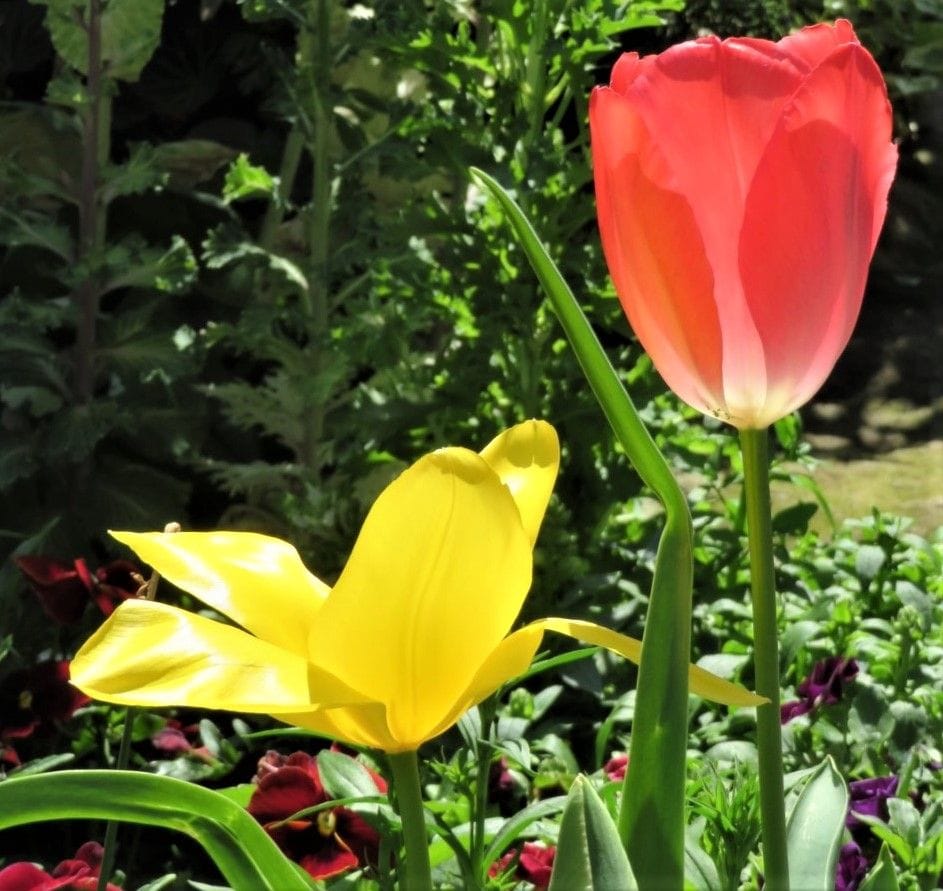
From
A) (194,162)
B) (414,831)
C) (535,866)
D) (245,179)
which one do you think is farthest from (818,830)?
(194,162)

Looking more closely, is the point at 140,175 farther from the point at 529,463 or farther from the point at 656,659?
the point at 656,659

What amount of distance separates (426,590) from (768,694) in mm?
133

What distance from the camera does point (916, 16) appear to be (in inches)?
240

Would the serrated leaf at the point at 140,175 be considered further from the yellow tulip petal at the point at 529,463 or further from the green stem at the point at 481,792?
the yellow tulip petal at the point at 529,463

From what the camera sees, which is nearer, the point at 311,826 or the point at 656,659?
the point at 656,659

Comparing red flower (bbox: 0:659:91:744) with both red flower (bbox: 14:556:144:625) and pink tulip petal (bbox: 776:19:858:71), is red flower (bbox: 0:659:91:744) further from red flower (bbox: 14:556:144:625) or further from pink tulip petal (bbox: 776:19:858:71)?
pink tulip petal (bbox: 776:19:858:71)

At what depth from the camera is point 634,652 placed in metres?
0.56

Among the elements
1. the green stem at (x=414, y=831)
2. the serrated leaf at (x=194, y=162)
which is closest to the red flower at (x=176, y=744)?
the green stem at (x=414, y=831)

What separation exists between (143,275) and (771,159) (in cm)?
189

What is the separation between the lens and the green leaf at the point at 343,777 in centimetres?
109

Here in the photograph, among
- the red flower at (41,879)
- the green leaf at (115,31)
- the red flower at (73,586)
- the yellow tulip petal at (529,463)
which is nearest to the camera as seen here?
the yellow tulip petal at (529,463)

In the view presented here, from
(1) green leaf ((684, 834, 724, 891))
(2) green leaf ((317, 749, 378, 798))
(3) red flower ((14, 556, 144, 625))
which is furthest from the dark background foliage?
(1) green leaf ((684, 834, 724, 891))

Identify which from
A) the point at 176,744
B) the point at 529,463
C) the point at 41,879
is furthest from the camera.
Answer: the point at 176,744

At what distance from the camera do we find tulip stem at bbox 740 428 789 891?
0.55 metres
